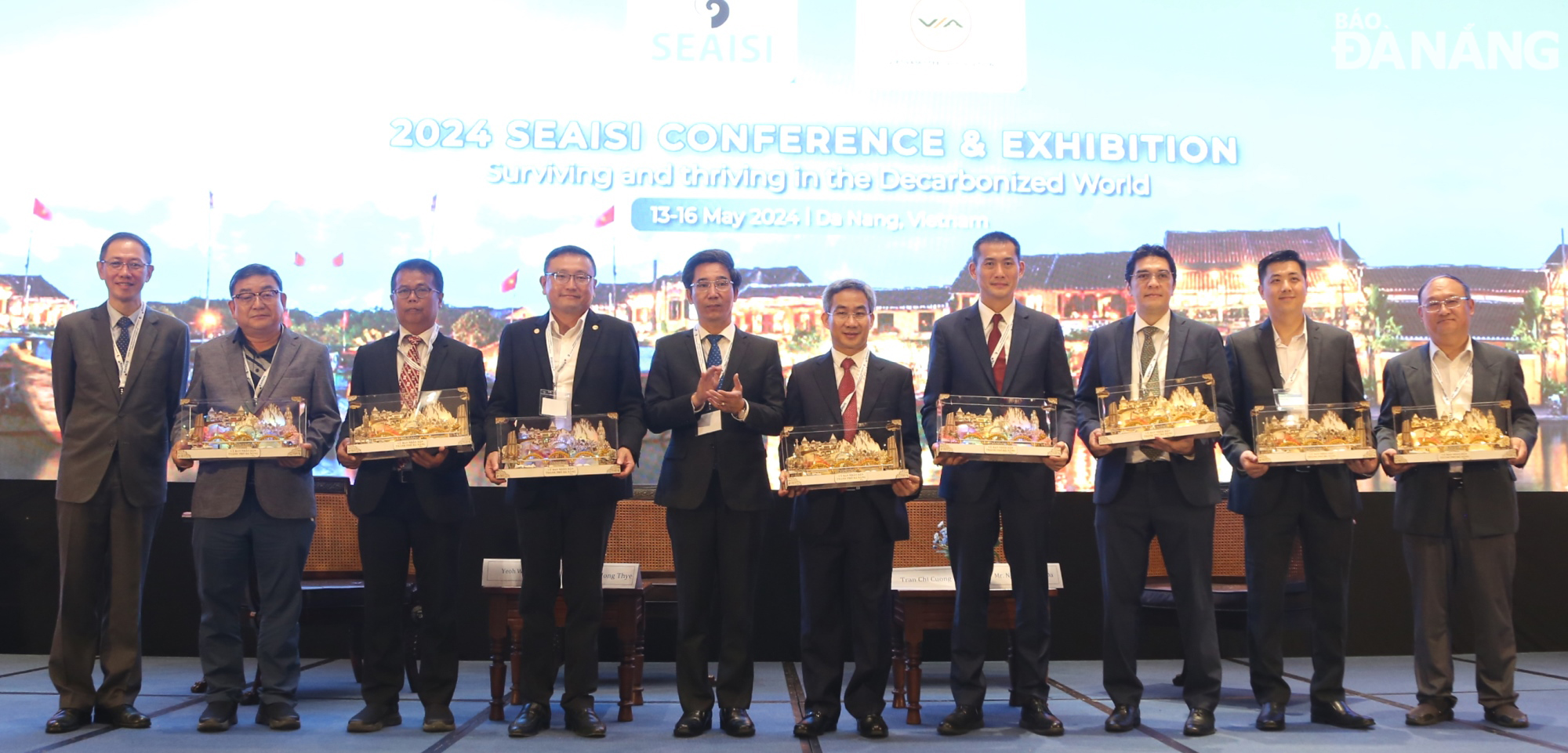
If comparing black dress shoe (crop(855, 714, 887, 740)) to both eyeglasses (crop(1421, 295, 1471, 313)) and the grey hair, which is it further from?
eyeglasses (crop(1421, 295, 1471, 313))

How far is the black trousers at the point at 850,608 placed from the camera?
3.82 metres

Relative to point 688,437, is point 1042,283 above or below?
above

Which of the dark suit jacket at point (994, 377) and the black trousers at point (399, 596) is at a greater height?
the dark suit jacket at point (994, 377)

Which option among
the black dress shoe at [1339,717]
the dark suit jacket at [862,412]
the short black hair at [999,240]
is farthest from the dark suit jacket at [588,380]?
the black dress shoe at [1339,717]

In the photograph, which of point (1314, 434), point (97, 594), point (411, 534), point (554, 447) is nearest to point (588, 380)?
point (554, 447)

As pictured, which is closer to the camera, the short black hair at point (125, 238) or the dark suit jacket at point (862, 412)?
the dark suit jacket at point (862, 412)

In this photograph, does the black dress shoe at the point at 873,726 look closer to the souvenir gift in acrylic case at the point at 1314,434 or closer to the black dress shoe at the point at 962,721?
the black dress shoe at the point at 962,721

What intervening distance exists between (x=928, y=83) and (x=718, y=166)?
1.26m

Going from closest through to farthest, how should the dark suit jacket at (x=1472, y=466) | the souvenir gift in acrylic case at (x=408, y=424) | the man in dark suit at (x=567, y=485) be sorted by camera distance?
the souvenir gift in acrylic case at (x=408, y=424) → the man in dark suit at (x=567, y=485) → the dark suit jacket at (x=1472, y=466)

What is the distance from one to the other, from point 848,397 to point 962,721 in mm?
1275

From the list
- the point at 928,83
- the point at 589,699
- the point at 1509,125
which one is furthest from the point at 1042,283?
the point at 589,699

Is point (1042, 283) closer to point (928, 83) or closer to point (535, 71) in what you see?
point (928, 83)

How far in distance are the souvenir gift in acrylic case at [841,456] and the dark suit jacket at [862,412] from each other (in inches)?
3.4

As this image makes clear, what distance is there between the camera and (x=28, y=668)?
524 centimetres
